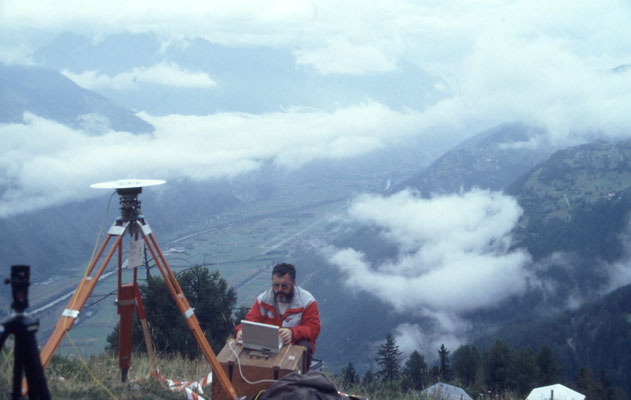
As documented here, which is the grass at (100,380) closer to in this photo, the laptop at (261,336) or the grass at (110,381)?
the grass at (110,381)

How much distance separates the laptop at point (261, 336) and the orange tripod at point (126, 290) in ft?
1.72

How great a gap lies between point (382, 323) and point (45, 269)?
436 feet

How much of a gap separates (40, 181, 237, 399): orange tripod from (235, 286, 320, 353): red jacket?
3.99ft

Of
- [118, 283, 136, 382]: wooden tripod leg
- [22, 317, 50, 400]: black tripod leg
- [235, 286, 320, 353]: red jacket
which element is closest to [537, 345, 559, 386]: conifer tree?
[235, 286, 320, 353]: red jacket

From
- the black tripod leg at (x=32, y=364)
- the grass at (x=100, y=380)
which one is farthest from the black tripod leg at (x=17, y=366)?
the grass at (x=100, y=380)

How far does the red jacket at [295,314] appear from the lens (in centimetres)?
634

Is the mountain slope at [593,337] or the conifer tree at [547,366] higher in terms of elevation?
the conifer tree at [547,366]

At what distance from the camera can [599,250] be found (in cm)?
18138

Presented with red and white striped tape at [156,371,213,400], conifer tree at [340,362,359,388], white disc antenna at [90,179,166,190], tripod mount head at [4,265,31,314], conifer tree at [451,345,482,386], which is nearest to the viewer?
tripod mount head at [4,265,31,314]

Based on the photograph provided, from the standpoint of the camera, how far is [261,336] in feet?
18.3

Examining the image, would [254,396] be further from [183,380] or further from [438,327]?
[438,327]

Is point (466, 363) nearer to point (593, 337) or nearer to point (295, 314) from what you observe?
point (295, 314)

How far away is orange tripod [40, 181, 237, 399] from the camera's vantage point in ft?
14.4

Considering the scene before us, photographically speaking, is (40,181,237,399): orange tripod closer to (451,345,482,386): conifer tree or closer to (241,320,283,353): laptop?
(241,320,283,353): laptop
